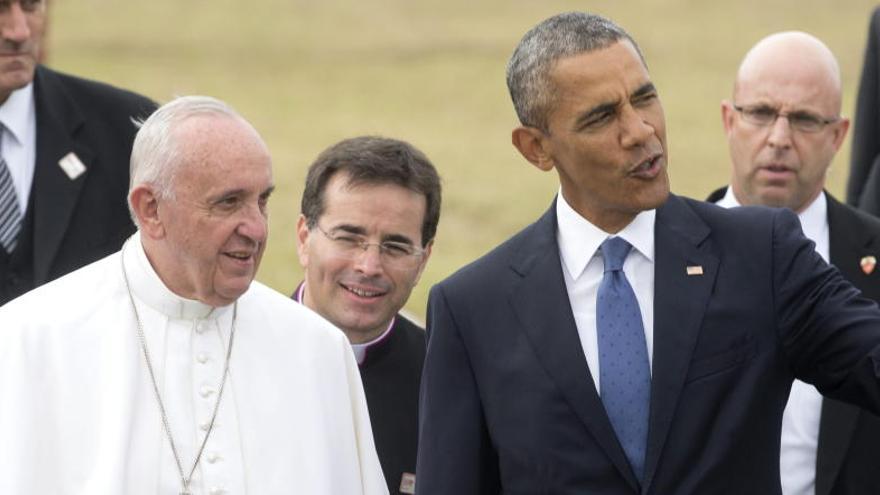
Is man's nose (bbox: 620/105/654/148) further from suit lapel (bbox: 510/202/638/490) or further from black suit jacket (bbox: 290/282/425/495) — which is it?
black suit jacket (bbox: 290/282/425/495)

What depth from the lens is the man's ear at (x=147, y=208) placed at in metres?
5.00

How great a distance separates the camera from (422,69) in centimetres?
3231

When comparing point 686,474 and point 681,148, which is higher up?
point 681,148

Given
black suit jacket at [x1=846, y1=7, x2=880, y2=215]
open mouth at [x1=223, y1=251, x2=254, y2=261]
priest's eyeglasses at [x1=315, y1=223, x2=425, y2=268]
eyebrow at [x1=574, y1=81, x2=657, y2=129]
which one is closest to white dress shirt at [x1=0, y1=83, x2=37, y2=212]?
priest's eyeglasses at [x1=315, y1=223, x2=425, y2=268]

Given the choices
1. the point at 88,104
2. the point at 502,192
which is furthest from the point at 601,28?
the point at 502,192

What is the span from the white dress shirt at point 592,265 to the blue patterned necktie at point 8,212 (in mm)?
2462

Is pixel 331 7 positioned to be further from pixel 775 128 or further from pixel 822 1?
pixel 775 128

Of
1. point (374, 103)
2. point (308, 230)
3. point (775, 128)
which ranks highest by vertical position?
point (374, 103)

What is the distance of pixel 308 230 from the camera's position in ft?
20.1

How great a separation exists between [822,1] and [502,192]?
46.7 ft

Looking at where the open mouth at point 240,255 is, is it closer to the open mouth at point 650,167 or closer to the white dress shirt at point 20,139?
the open mouth at point 650,167

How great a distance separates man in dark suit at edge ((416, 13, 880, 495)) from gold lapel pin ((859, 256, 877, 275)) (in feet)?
4.23

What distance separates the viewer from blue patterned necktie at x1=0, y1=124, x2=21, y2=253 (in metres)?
6.78

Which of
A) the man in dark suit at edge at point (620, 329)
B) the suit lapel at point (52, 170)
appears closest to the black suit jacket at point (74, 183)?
the suit lapel at point (52, 170)
